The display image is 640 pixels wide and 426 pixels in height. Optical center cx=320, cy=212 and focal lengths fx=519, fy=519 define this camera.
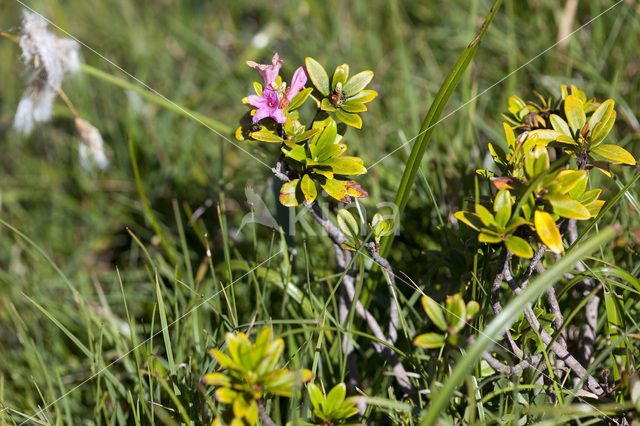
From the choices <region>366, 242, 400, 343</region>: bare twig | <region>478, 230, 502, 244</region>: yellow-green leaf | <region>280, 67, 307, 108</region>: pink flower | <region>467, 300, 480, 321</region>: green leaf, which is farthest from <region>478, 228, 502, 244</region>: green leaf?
<region>280, 67, 307, 108</region>: pink flower

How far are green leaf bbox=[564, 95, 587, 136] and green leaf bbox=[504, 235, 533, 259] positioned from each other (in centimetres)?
30

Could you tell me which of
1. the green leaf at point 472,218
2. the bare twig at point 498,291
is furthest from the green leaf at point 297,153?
the bare twig at point 498,291

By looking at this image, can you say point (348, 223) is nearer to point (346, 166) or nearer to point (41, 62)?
point (346, 166)

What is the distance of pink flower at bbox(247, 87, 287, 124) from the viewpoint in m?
0.92

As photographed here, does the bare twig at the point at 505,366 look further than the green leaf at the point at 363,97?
No

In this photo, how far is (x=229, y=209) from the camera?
1786 millimetres

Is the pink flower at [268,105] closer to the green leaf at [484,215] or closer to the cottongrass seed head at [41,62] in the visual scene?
the green leaf at [484,215]

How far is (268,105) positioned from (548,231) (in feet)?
1.68

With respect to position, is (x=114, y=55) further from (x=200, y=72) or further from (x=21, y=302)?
(x=21, y=302)

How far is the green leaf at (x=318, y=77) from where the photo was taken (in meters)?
0.99

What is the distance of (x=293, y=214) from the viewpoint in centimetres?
124

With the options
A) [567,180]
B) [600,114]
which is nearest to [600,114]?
[600,114]

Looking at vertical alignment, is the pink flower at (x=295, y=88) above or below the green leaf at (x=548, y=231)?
above

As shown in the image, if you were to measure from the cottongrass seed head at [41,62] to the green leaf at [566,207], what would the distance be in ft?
4.07
